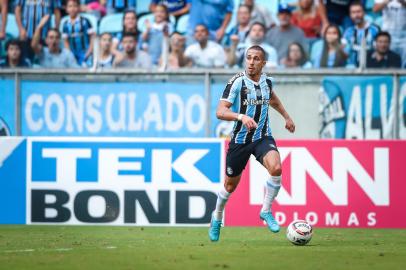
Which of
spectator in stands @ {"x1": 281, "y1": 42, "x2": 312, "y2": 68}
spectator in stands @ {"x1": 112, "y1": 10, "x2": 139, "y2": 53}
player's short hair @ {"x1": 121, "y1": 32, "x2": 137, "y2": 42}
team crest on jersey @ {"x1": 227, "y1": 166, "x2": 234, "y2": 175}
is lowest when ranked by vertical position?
team crest on jersey @ {"x1": 227, "y1": 166, "x2": 234, "y2": 175}

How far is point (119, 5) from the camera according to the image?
18266 mm

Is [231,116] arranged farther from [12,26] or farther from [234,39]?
[12,26]

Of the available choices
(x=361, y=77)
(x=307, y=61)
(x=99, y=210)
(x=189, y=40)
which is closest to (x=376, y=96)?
(x=361, y=77)

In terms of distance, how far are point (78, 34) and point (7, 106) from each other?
257 cm

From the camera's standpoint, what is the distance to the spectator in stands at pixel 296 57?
16.0 meters

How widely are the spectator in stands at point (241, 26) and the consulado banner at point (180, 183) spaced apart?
3530 mm

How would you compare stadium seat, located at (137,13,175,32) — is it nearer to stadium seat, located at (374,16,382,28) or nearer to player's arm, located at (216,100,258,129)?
stadium seat, located at (374,16,382,28)

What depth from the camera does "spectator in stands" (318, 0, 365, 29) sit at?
1772 cm

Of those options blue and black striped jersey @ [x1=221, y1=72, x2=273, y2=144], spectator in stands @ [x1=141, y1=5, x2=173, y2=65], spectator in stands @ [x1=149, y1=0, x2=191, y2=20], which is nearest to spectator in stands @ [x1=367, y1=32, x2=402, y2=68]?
spectator in stands @ [x1=141, y1=5, x2=173, y2=65]

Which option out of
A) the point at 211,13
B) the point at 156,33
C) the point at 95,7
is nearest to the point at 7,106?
the point at 156,33

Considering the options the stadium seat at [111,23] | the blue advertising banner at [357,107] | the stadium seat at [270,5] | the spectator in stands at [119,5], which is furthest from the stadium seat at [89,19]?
the blue advertising banner at [357,107]

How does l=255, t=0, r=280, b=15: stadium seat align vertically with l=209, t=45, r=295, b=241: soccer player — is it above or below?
above

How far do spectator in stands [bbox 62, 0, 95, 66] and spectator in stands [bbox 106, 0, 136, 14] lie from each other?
59 cm

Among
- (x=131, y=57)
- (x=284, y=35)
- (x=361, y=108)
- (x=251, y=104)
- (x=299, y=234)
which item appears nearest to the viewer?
(x=299, y=234)
